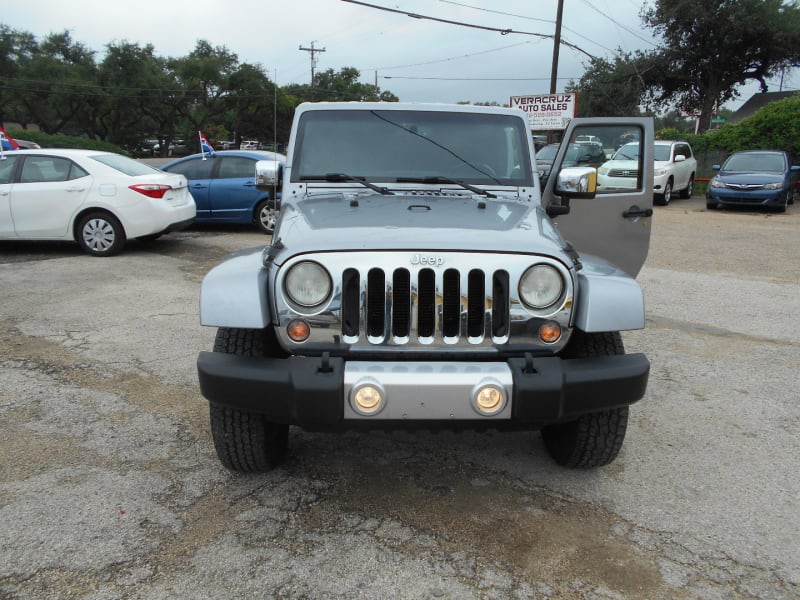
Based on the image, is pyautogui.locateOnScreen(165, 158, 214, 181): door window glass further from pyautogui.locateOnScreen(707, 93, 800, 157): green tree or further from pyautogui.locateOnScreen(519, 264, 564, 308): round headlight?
pyautogui.locateOnScreen(707, 93, 800, 157): green tree

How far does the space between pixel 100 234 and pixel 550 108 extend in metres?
16.2

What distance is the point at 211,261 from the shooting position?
889cm

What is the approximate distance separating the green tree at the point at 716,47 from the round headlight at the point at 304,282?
35.7 meters

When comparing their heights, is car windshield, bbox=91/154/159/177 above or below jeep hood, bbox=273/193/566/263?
above

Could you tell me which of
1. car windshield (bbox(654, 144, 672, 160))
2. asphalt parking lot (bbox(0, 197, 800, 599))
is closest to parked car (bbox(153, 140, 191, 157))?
car windshield (bbox(654, 144, 672, 160))

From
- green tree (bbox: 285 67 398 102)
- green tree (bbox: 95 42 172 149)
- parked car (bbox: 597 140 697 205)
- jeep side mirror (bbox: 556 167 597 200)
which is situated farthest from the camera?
green tree (bbox: 285 67 398 102)

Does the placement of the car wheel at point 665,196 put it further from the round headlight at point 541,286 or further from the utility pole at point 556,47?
the round headlight at point 541,286

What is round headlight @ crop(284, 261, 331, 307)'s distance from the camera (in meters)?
2.75

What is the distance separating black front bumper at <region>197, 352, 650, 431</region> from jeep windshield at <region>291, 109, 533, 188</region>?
5.17ft

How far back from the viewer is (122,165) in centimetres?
916

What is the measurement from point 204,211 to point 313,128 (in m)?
7.69

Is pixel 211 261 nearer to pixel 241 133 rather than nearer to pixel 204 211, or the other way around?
pixel 204 211

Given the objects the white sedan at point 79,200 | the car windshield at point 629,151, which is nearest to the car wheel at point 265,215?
the white sedan at point 79,200

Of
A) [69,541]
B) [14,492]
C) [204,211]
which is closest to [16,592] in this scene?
[69,541]
